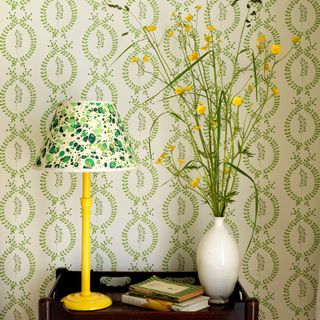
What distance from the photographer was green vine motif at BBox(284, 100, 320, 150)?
6.72 ft

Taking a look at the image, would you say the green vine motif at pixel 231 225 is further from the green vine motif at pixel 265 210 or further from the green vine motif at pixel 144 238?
the green vine motif at pixel 144 238

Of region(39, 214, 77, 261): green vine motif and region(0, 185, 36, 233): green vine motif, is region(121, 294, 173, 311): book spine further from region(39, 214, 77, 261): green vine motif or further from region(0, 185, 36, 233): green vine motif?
region(0, 185, 36, 233): green vine motif

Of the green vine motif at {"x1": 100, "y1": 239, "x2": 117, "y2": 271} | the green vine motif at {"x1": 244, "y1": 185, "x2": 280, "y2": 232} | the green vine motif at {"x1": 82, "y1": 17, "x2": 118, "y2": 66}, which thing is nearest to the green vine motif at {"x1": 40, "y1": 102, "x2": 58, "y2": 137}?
the green vine motif at {"x1": 82, "y1": 17, "x2": 118, "y2": 66}

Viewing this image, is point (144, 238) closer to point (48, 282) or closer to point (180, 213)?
point (180, 213)

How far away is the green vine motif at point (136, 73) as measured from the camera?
204 cm

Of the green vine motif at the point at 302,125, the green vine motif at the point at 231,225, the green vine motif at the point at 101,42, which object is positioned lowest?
the green vine motif at the point at 231,225

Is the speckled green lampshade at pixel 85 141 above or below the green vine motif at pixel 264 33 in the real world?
below

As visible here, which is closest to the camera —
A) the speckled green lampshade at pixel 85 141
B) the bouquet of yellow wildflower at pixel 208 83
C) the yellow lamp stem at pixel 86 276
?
the speckled green lampshade at pixel 85 141

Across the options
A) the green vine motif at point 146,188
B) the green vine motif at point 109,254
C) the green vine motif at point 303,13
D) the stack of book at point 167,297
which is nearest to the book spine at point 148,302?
the stack of book at point 167,297

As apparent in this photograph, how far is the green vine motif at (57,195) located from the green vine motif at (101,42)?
1.45 ft

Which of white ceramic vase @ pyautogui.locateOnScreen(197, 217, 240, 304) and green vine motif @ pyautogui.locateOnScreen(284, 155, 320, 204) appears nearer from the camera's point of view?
white ceramic vase @ pyautogui.locateOnScreen(197, 217, 240, 304)

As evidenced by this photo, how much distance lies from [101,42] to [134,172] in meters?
0.50

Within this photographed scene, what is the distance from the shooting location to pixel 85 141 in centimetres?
162

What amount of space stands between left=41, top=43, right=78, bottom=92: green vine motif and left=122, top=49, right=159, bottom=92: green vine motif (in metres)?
0.19
